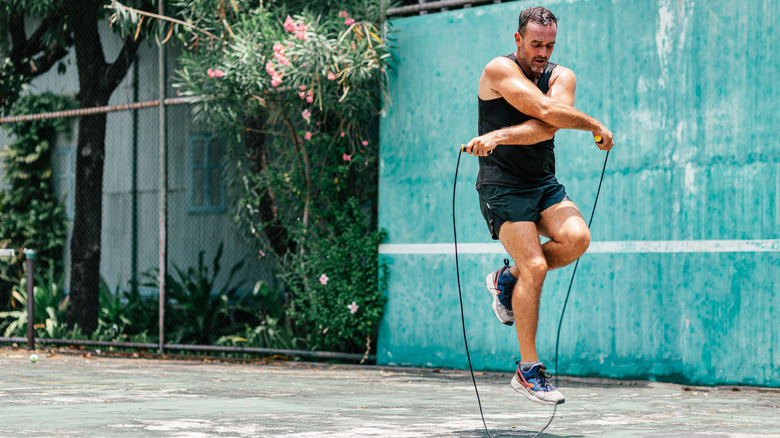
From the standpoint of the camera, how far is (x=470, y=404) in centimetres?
630

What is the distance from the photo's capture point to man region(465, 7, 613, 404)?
487 cm

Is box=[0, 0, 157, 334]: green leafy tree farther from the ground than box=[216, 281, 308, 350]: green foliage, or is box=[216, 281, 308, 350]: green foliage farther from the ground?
box=[0, 0, 157, 334]: green leafy tree

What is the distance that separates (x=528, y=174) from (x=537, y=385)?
1.06 m

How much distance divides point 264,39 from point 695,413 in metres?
5.32

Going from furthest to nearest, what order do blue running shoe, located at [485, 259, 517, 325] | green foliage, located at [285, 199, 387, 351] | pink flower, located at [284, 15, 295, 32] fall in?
green foliage, located at [285, 199, 387, 351], pink flower, located at [284, 15, 295, 32], blue running shoe, located at [485, 259, 517, 325]

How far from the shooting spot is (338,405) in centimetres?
605

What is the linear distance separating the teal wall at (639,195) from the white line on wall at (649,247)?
11mm

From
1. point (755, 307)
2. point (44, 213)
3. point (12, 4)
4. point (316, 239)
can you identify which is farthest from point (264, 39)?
point (44, 213)

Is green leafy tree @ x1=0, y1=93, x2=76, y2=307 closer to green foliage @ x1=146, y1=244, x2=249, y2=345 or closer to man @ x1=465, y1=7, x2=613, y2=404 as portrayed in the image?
green foliage @ x1=146, y1=244, x2=249, y2=345

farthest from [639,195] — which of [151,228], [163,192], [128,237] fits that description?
[128,237]

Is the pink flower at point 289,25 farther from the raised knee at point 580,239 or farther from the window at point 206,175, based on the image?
the raised knee at point 580,239

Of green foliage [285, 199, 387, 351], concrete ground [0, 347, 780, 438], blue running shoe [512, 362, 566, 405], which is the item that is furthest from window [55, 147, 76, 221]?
blue running shoe [512, 362, 566, 405]

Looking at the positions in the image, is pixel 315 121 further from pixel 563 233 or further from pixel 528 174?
pixel 563 233

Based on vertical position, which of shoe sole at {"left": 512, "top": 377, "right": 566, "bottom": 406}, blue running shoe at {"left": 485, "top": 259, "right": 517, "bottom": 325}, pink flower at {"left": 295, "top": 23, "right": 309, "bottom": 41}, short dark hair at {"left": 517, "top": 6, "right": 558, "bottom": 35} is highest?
pink flower at {"left": 295, "top": 23, "right": 309, "bottom": 41}
